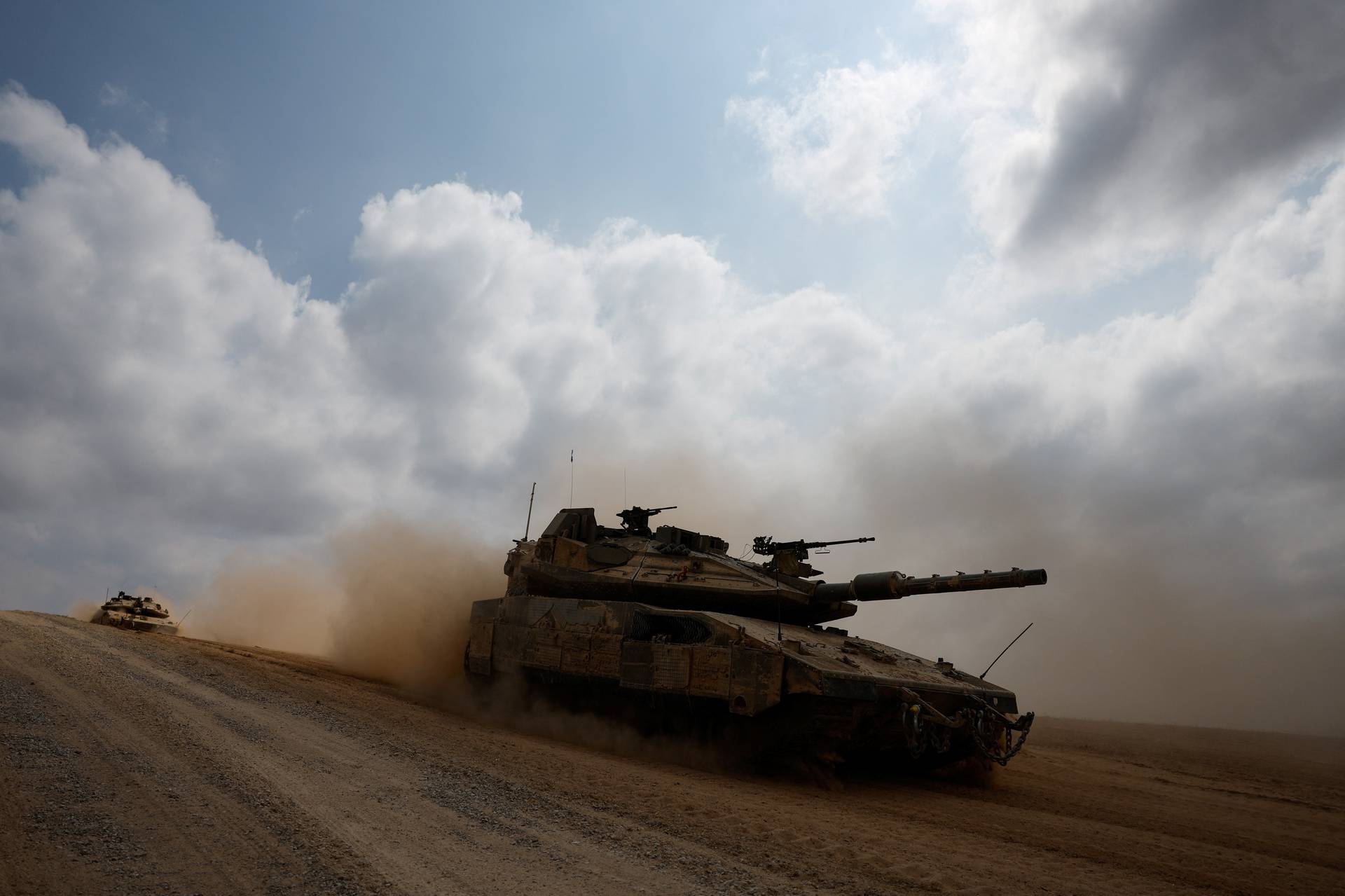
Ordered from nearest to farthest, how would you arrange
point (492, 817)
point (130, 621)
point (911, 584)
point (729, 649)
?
point (492, 817), point (729, 649), point (911, 584), point (130, 621)

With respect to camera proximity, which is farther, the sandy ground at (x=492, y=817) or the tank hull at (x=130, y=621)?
the tank hull at (x=130, y=621)

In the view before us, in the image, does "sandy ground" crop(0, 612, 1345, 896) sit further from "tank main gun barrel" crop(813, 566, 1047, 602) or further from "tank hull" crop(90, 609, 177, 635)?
"tank hull" crop(90, 609, 177, 635)

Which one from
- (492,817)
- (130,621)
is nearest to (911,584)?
(492,817)

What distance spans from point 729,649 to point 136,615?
21832 millimetres

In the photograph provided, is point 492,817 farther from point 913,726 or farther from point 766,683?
point 913,726

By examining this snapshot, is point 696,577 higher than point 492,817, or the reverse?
point 696,577

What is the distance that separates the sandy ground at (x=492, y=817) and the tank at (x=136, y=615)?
12615 millimetres

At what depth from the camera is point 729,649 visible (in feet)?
31.7

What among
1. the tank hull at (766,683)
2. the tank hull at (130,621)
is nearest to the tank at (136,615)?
the tank hull at (130,621)

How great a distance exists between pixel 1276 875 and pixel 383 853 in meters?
6.94

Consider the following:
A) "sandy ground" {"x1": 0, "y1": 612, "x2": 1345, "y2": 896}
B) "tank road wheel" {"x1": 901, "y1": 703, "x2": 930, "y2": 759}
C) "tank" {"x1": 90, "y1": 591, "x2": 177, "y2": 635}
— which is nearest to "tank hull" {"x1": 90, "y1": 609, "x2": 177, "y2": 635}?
"tank" {"x1": 90, "y1": 591, "x2": 177, "y2": 635}

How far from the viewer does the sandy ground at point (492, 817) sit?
4.62 meters

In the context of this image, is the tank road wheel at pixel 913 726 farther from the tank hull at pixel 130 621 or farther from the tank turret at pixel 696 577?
the tank hull at pixel 130 621

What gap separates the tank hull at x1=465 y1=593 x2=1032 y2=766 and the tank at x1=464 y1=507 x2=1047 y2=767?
22 mm
